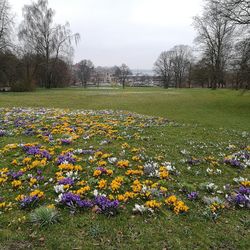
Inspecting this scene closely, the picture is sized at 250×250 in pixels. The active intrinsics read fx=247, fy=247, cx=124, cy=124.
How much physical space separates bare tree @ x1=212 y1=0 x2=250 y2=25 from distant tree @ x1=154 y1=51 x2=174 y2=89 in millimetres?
75792

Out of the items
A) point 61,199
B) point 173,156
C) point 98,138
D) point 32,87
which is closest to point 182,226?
point 61,199

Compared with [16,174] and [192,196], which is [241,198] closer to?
[192,196]

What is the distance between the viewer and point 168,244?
12.2 ft

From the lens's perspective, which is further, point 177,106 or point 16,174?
point 177,106

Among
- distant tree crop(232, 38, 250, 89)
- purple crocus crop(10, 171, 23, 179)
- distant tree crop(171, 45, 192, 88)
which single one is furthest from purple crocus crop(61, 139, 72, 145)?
distant tree crop(171, 45, 192, 88)

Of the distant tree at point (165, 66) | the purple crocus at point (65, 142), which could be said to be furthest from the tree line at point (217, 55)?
the purple crocus at point (65, 142)

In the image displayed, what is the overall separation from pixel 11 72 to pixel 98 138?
44.6m

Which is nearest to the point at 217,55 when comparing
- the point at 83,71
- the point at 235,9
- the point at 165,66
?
the point at 235,9

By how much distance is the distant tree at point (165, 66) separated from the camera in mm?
97750

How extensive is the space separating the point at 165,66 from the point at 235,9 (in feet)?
260

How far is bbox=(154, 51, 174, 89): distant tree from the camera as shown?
9775 cm

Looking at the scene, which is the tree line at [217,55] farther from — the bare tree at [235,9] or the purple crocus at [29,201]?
the purple crocus at [29,201]

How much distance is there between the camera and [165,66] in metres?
98.6

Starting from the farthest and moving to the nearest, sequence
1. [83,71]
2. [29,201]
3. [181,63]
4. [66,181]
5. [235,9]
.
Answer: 1. [83,71]
2. [181,63]
3. [235,9]
4. [66,181]
5. [29,201]
